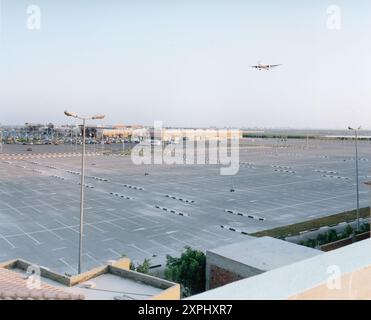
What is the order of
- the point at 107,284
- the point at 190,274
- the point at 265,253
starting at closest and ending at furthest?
the point at 107,284, the point at 265,253, the point at 190,274

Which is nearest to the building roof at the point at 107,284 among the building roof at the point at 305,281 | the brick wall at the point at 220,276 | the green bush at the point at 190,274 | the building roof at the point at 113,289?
the building roof at the point at 113,289

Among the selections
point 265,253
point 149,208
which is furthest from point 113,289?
point 149,208

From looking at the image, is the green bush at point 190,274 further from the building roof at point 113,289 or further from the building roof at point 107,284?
the building roof at point 113,289

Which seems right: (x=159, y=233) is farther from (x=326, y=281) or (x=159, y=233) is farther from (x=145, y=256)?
(x=326, y=281)

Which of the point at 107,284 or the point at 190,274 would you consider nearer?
the point at 107,284

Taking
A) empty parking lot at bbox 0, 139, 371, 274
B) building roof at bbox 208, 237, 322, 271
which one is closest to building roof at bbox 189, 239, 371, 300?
building roof at bbox 208, 237, 322, 271

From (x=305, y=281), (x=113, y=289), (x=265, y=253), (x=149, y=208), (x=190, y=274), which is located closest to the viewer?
(x=305, y=281)

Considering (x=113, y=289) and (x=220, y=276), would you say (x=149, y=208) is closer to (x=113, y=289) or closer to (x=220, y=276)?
(x=220, y=276)

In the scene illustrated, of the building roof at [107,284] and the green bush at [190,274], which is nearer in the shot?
the building roof at [107,284]
